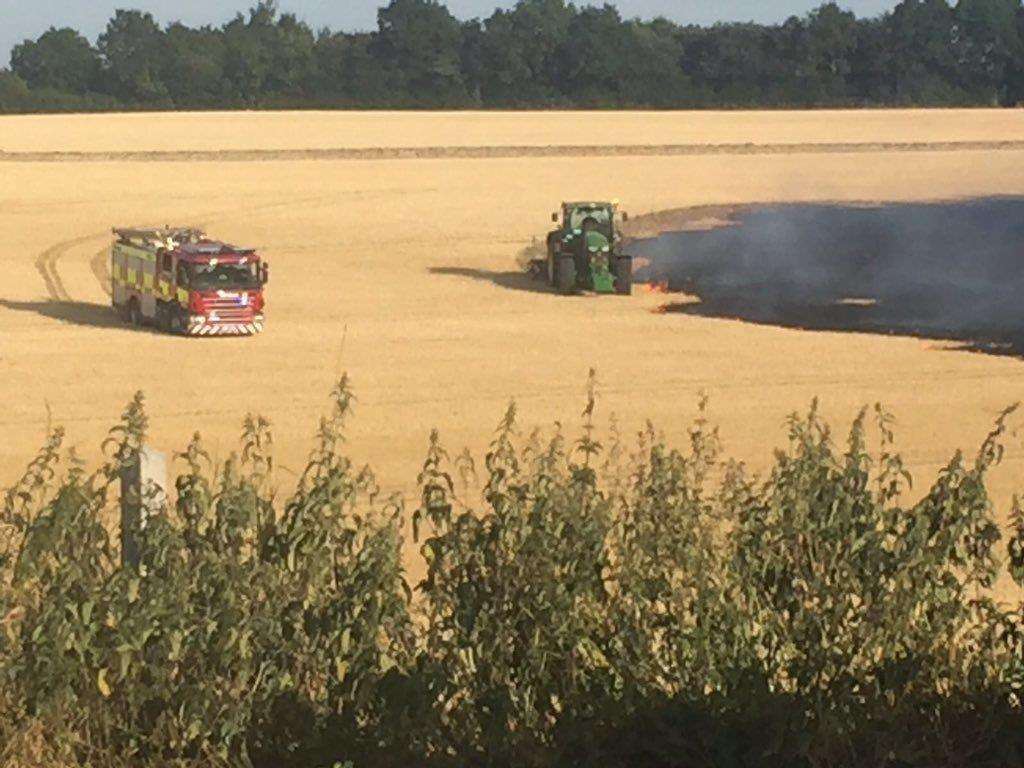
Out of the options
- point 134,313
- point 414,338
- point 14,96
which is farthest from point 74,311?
point 14,96

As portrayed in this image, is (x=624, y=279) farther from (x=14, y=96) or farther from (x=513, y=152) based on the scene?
(x=14, y=96)

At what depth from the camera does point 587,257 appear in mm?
39062

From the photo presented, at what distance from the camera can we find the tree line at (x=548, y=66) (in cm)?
12481

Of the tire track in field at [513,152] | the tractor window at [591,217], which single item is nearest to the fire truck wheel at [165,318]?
the tractor window at [591,217]

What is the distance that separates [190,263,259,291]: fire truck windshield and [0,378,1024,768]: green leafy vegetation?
22.2 meters

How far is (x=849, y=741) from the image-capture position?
9383mm

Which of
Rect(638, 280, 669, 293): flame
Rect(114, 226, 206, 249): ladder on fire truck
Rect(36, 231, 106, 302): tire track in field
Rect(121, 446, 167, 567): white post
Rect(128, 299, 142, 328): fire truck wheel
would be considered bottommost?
Rect(36, 231, 106, 302): tire track in field

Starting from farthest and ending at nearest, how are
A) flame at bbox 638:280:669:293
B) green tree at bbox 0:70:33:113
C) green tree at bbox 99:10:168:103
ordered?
green tree at bbox 99:10:168:103 < green tree at bbox 0:70:33:113 < flame at bbox 638:280:669:293

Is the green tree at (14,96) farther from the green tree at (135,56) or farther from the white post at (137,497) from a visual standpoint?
the white post at (137,497)

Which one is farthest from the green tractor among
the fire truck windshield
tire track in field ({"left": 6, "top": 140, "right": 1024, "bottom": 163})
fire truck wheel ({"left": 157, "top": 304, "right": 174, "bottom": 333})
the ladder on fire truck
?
tire track in field ({"left": 6, "top": 140, "right": 1024, "bottom": 163})

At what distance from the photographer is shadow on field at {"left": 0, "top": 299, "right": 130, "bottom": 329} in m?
34.7

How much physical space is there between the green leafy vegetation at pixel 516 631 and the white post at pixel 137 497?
8cm

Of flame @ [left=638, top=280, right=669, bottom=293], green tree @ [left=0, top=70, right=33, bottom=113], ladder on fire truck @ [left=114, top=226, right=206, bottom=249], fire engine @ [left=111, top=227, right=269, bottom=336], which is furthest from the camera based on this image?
green tree @ [left=0, top=70, right=33, bottom=113]

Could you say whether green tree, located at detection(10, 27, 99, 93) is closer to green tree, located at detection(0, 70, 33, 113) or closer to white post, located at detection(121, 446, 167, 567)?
green tree, located at detection(0, 70, 33, 113)
